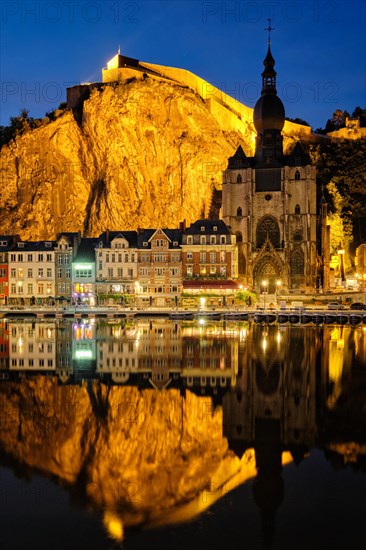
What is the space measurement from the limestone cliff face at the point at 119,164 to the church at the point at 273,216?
10723mm

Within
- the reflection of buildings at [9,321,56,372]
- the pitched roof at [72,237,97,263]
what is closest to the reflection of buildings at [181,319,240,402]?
the reflection of buildings at [9,321,56,372]

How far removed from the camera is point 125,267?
63000mm

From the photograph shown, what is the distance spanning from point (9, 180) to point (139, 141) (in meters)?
20.5

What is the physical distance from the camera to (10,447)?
15.9 m

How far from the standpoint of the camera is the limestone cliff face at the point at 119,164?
78.2 m

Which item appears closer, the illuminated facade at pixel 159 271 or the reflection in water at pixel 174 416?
the reflection in water at pixel 174 416

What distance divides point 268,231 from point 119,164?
23234mm

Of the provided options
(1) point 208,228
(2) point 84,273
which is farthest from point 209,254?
(2) point 84,273

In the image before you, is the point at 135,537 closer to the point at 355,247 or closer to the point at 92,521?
the point at 92,521

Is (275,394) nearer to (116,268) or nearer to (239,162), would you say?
(116,268)

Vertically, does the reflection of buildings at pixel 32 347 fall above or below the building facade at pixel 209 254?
below

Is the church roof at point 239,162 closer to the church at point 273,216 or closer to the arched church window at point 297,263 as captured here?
the church at point 273,216

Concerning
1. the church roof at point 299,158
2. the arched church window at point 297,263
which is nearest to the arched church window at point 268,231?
the arched church window at point 297,263

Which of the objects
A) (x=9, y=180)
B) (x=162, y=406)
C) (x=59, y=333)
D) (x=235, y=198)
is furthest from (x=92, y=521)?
(x=9, y=180)
